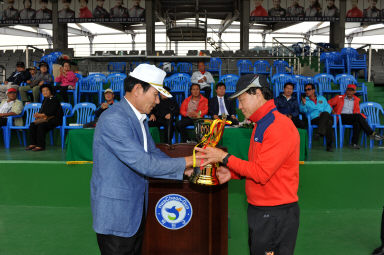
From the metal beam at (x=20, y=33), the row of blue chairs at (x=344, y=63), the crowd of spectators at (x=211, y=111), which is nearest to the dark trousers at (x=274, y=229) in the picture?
the crowd of spectators at (x=211, y=111)

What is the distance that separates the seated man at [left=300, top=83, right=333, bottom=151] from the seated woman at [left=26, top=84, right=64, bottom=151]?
4483 mm

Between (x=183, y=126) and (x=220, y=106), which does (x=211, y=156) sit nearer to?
(x=183, y=126)

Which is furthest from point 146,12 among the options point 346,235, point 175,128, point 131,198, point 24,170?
point 131,198

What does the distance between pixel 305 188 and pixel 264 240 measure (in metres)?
2.66

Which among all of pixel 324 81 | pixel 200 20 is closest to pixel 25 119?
pixel 324 81

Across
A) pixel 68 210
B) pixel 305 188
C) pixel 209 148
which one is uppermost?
pixel 209 148

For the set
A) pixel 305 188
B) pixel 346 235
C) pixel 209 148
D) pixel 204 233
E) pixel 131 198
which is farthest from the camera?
pixel 305 188

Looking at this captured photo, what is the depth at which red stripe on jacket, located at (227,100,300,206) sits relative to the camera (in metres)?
1.48

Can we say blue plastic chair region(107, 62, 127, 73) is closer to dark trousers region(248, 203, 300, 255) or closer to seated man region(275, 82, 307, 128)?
seated man region(275, 82, 307, 128)

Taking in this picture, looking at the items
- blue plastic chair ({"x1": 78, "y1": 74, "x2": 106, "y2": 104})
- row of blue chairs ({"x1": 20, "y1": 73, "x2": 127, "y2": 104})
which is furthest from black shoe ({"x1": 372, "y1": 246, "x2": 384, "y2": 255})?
blue plastic chair ({"x1": 78, "y1": 74, "x2": 106, "y2": 104})

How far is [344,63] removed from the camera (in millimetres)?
9477

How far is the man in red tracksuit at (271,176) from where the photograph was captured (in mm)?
1532

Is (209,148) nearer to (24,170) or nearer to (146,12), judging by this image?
(24,170)

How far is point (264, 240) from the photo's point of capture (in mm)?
1583
